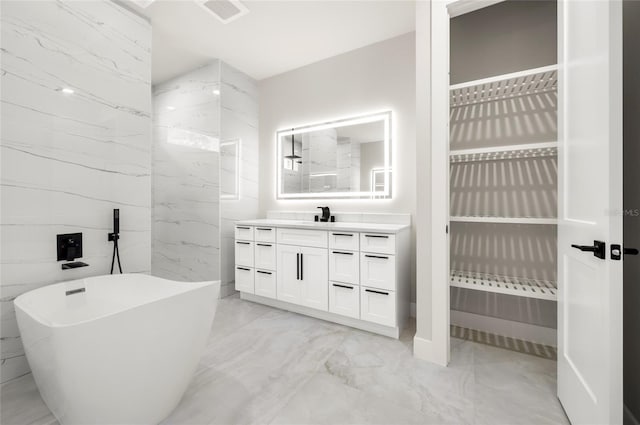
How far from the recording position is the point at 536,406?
4.75ft

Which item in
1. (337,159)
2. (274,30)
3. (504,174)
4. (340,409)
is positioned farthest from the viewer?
(337,159)

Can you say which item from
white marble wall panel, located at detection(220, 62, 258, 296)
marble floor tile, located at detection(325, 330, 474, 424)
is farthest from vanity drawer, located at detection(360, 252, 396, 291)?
white marble wall panel, located at detection(220, 62, 258, 296)

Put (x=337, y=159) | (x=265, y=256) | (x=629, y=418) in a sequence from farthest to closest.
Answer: (x=337, y=159) < (x=265, y=256) < (x=629, y=418)

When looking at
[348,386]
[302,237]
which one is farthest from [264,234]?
[348,386]

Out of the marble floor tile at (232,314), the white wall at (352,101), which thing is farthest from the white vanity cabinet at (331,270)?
the white wall at (352,101)

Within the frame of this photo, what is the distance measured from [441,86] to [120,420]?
2.47 m

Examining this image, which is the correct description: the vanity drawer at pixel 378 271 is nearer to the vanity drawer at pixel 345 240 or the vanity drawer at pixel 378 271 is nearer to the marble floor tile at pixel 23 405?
the vanity drawer at pixel 345 240

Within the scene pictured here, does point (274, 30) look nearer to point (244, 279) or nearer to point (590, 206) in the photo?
point (244, 279)

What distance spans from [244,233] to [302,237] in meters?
0.77

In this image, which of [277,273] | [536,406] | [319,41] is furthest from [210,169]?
[536,406]

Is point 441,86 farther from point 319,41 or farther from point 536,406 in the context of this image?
point 536,406

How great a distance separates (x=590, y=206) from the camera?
1.14 m

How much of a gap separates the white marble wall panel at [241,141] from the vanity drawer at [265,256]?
0.61 metres

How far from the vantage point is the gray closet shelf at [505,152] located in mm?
1749
